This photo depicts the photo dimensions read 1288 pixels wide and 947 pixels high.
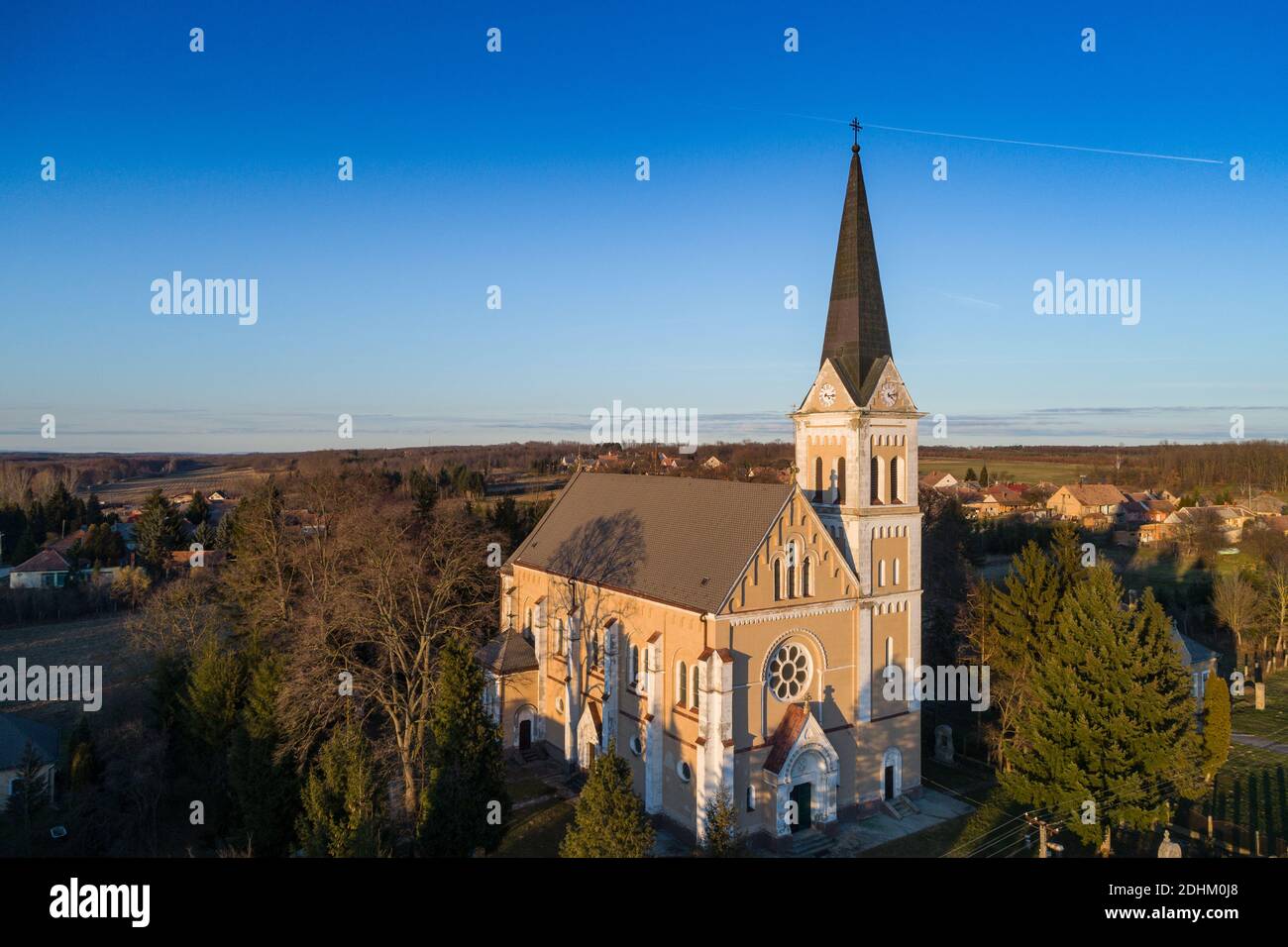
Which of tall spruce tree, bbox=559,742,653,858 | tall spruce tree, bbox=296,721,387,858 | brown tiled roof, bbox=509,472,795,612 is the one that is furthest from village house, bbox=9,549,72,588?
tall spruce tree, bbox=559,742,653,858

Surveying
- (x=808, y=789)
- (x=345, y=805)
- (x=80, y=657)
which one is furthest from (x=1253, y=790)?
(x=80, y=657)

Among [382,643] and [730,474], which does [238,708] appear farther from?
[730,474]

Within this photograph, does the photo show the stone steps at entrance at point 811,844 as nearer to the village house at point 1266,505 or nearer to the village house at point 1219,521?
the village house at point 1219,521

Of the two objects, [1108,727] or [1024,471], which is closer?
[1108,727]

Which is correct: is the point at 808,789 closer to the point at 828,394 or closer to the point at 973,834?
the point at 973,834

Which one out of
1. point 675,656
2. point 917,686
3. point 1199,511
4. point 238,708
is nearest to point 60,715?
point 238,708
